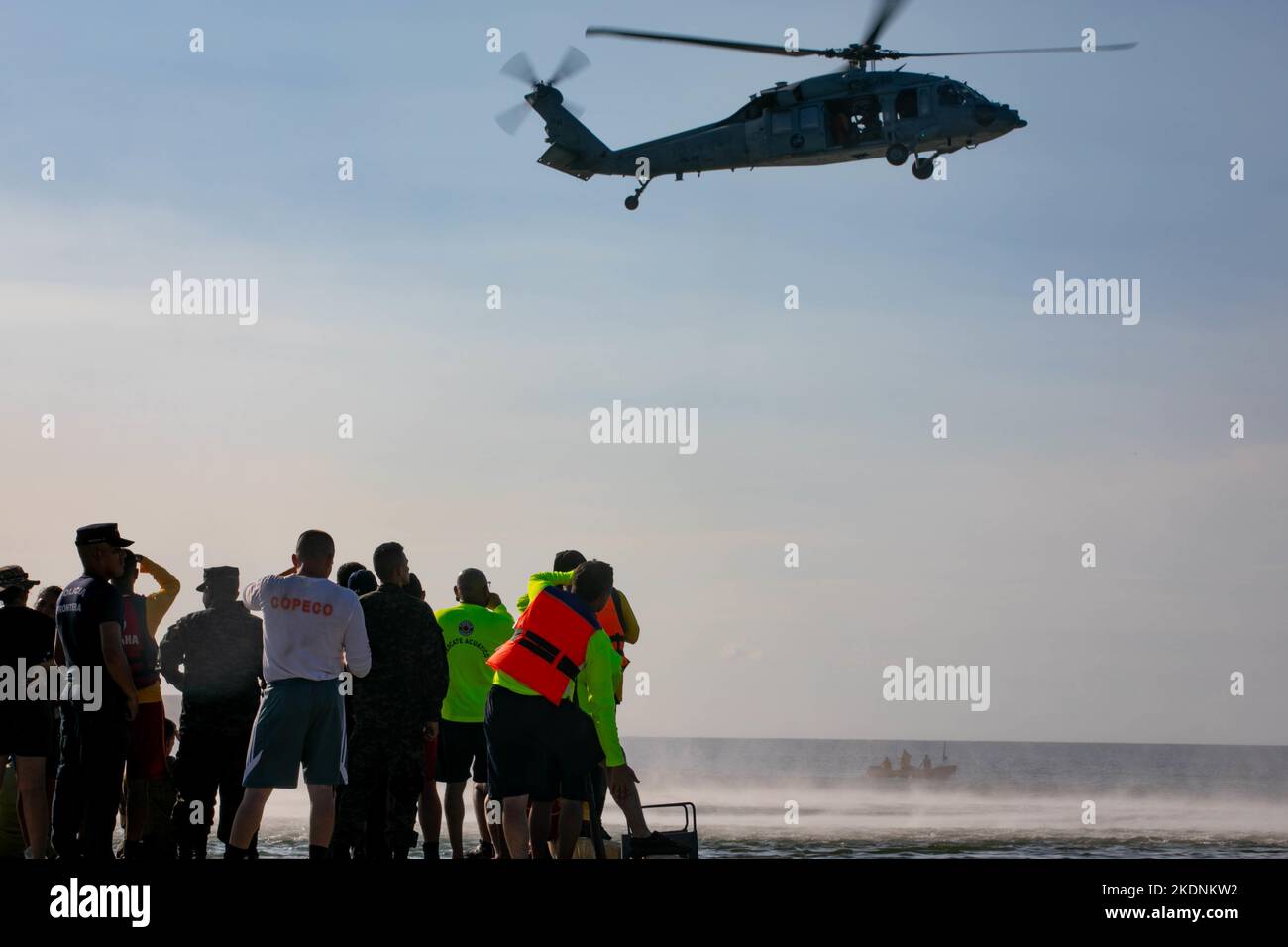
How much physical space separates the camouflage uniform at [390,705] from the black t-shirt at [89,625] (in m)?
1.49

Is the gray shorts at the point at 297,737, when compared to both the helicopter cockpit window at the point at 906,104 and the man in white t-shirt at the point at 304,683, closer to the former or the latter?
the man in white t-shirt at the point at 304,683

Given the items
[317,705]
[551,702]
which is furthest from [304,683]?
[551,702]

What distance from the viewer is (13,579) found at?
9.47 meters

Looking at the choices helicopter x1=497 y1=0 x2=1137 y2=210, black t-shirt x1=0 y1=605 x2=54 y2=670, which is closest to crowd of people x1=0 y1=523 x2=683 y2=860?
black t-shirt x1=0 y1=605 x2=54 y2=670

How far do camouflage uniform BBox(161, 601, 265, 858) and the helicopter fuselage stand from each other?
1732 cm

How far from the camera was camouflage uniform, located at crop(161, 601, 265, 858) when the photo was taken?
9.78 meters

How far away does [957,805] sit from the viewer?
221 feet

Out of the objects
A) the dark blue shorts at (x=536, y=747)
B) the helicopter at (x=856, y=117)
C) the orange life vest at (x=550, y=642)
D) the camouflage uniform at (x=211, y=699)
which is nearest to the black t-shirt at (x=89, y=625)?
the camouflage uniform at (x=211, y=699)

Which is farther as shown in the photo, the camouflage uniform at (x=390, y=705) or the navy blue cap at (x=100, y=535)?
the camouflage uniform at (x=390, y=705)

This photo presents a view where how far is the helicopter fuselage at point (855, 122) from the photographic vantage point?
80.0 ft
